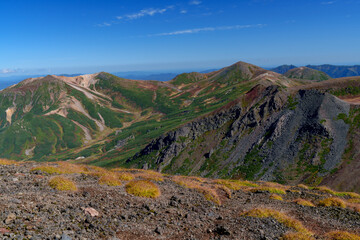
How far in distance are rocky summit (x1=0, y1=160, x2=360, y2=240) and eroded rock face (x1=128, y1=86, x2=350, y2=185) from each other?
6062cm

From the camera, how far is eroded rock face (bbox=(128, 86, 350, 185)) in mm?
76875

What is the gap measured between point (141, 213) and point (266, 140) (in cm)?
8518

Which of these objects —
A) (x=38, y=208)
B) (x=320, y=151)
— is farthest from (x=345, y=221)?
(x=320, y=151)

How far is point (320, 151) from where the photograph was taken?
7712 cm

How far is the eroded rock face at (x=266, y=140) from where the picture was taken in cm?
7688

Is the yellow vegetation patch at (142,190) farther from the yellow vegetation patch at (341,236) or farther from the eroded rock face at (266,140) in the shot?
the eroded rock face at (266,140)

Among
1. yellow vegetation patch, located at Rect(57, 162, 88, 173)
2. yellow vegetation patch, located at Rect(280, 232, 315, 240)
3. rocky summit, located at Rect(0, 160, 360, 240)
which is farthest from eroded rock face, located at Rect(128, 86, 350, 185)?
yellow vegetation patch, located at Rect(280, 232, 315, 240)

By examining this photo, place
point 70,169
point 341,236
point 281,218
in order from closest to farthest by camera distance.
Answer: point 341,236, point 281,218, point 70,169

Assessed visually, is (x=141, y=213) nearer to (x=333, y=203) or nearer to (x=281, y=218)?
(x=281, y=218)

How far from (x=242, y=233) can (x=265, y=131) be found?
88.5 m

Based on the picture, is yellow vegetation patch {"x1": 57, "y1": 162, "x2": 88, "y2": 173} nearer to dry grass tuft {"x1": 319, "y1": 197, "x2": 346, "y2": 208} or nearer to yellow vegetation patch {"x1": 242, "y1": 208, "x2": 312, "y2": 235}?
Answer: yellow vegetation patch {"x1": 242, "y1": 208, "x2": 312, "y2": 235}

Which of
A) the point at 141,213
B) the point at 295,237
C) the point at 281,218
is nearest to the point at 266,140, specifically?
the point at 281,218

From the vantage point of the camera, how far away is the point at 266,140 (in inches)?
3565

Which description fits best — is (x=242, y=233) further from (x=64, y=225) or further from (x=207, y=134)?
(x=207, y=134)
